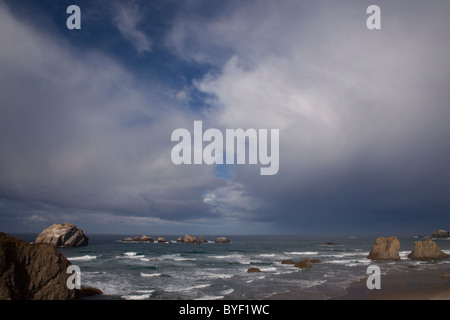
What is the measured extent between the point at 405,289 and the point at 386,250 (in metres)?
32.7

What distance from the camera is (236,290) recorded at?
974 inches

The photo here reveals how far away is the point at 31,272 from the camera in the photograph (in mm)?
15258

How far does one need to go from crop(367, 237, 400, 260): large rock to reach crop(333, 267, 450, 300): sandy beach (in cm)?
2051

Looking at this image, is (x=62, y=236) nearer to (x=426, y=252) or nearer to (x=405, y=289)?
(x=405, y=289)

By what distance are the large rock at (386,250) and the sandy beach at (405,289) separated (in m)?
20.5

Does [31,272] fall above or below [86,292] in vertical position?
above

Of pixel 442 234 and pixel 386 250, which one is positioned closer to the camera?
pixel 386 250

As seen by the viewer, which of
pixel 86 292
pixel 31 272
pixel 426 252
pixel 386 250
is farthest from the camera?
pixel 426 252

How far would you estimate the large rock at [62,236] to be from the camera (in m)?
77.1

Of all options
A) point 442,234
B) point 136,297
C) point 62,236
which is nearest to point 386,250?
point 136,297

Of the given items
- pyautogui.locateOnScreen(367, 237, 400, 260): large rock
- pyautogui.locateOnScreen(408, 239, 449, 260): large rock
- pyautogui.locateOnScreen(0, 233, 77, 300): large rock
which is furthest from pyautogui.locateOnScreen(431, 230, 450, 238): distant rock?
pyautogui.locateOnScreen(0, 233, 77, 300): large rock

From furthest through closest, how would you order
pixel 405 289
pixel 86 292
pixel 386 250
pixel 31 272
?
pixel 386 250
pixel 405 289
pixel 86 292
pixel 31 272
